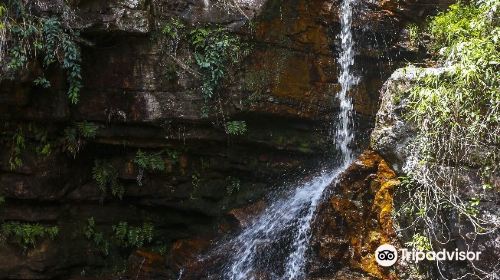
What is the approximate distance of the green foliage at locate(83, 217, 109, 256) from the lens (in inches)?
271

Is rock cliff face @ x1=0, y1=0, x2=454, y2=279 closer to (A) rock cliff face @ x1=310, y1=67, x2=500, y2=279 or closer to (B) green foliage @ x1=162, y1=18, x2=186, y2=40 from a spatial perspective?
(B) green foliage @ x1=162, y1=18, x2=186, y2=40

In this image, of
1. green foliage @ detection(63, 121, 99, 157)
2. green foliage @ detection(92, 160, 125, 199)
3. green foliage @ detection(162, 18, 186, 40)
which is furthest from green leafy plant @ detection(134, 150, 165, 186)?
green foliage @ detection(162, 18, 186, 40)

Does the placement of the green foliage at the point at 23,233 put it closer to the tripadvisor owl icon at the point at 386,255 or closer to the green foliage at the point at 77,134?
the green foliage at the point at 77,134

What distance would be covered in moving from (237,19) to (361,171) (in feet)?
9.39

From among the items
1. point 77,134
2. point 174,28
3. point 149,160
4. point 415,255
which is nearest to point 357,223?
point 415,255

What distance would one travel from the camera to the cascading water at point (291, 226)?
5484mm

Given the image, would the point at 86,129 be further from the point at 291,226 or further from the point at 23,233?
the point at 291,226

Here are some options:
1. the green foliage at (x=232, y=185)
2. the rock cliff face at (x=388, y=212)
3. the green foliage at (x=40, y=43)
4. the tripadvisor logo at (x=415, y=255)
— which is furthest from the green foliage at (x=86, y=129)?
the tripadvisor logo at (x=415, y=255)

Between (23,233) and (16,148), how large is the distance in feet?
3.88

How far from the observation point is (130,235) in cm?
706

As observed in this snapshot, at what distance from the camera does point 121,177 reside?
270 inches

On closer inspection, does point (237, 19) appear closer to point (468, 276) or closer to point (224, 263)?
point (224, 263)

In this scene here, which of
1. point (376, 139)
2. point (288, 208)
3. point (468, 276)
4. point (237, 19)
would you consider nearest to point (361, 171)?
point (376, 139)

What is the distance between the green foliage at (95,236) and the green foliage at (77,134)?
46.8 inches
